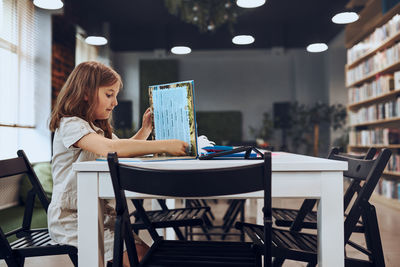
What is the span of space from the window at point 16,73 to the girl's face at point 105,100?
3.12m

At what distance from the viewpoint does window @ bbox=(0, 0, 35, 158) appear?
4.20 metres

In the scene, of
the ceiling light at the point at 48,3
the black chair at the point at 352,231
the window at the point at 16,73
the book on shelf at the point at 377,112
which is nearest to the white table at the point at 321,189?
the black chair at the point at 352,231

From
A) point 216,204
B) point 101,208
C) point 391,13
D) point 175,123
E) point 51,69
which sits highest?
point 391,13

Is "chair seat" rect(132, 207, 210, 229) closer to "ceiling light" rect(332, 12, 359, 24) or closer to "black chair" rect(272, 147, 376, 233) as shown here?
"black chair" rect(272, 147, 376, 233)

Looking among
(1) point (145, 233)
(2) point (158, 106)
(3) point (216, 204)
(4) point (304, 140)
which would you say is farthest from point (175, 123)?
(4) point (304, 140)

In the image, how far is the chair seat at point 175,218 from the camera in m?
1.71

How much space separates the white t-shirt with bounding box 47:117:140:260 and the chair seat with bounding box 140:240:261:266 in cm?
22

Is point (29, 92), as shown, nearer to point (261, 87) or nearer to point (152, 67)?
point (152, 67)

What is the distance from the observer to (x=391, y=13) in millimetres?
4527

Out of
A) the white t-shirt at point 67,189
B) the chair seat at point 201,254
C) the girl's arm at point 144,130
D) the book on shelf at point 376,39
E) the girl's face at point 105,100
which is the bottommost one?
the chair seat at point 201,254

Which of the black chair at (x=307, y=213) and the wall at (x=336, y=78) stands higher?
the wall at (x=336, y=78)

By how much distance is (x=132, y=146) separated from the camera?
1.29 metres

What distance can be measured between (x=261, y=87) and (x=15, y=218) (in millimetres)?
7815

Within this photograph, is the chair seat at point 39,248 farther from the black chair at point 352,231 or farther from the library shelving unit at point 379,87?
the library shelving unit at point 379,87
